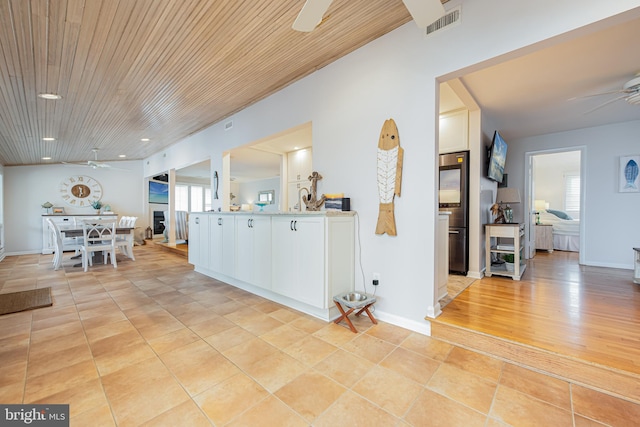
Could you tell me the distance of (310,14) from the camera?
5.08 feet

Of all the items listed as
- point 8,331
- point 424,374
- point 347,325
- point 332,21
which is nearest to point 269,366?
point 347,325

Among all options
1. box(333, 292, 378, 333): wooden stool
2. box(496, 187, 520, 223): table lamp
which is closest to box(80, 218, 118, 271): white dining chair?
box(333, 292, 378, 333): wooden stool

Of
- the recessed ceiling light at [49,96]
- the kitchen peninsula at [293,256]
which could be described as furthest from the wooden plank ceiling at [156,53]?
the kitchen peninsula at [293,256]

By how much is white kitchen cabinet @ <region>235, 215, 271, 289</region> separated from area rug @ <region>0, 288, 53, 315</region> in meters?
2.17

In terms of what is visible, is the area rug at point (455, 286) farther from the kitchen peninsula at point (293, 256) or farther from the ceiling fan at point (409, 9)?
the ceiling fan at point (409, 9)

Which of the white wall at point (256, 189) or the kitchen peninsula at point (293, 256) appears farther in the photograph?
the white wall at point (256, 189)

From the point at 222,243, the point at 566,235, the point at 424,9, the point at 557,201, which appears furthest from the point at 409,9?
the point at 557,201

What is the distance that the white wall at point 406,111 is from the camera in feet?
5.96

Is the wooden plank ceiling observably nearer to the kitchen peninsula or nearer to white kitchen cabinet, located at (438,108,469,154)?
the kitchen peninsula

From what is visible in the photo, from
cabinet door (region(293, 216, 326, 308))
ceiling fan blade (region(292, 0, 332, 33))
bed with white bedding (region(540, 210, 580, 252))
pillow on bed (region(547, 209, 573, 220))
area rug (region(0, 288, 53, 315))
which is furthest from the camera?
pillow on bed (region(547, 209, 573, 220))

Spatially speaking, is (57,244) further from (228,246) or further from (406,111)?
(406,111)

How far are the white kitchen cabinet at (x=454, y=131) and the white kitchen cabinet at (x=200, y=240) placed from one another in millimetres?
3806

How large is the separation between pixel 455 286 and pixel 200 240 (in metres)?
3.93

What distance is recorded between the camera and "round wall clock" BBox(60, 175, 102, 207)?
7463mm
